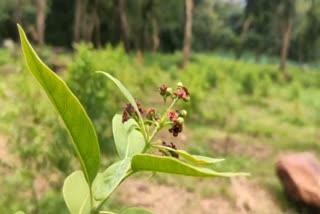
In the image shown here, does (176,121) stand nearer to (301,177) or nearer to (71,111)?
(71,111)

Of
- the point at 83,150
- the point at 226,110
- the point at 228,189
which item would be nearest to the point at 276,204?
the point at 228,189

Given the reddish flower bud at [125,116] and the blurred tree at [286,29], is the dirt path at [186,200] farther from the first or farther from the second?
the blurred tree at [286,29]

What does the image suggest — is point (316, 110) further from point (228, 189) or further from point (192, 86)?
point (228, 189)

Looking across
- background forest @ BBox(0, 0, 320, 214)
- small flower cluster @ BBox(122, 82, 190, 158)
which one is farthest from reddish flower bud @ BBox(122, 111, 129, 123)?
background forest @ BBox(0, 0, 320, 214)

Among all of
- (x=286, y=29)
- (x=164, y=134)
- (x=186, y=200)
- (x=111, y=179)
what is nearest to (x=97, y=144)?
(x=111, y=179)

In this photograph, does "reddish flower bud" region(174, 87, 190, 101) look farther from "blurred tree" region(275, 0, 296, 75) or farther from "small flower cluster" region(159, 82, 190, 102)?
"blurred tree" region(275, 0, 296, 75)

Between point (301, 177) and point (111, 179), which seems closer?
point (111, 179)
